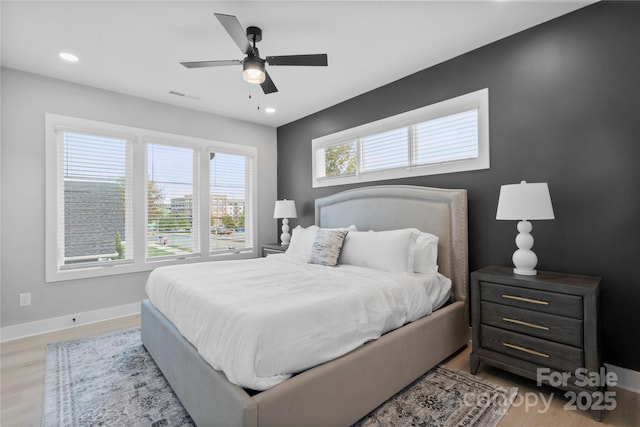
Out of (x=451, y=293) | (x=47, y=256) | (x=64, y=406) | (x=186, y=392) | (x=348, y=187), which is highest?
(x=348, y=187)

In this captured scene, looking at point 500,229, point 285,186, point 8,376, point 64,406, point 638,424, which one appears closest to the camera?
point 638,424

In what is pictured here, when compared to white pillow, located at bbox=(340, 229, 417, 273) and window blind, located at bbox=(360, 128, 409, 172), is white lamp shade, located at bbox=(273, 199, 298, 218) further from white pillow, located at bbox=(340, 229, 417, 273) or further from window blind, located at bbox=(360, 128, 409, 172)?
white pillow, located at bbox=(340, 229, 417, 273)

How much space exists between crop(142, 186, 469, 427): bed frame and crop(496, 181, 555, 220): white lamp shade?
0.59 meters

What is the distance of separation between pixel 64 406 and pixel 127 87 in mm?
3244

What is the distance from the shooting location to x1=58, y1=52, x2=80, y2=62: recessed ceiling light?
9.12ft

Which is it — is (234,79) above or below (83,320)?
above

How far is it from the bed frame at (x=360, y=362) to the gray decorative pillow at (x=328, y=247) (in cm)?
59

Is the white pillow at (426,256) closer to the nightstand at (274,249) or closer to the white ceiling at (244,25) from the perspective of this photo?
the white ceiling at (244,25)

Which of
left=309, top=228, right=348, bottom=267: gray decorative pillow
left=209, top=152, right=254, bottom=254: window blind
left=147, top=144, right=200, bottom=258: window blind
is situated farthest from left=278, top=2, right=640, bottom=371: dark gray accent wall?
left=147, top=144, right=200, bottom=258: window blind

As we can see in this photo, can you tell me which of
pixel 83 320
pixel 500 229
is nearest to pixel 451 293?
pixel 500 229

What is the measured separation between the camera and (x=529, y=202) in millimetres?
2092

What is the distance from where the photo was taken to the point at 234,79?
3357 mm

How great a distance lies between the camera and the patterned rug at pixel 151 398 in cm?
179

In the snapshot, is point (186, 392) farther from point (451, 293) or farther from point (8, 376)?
point (451, 293)
